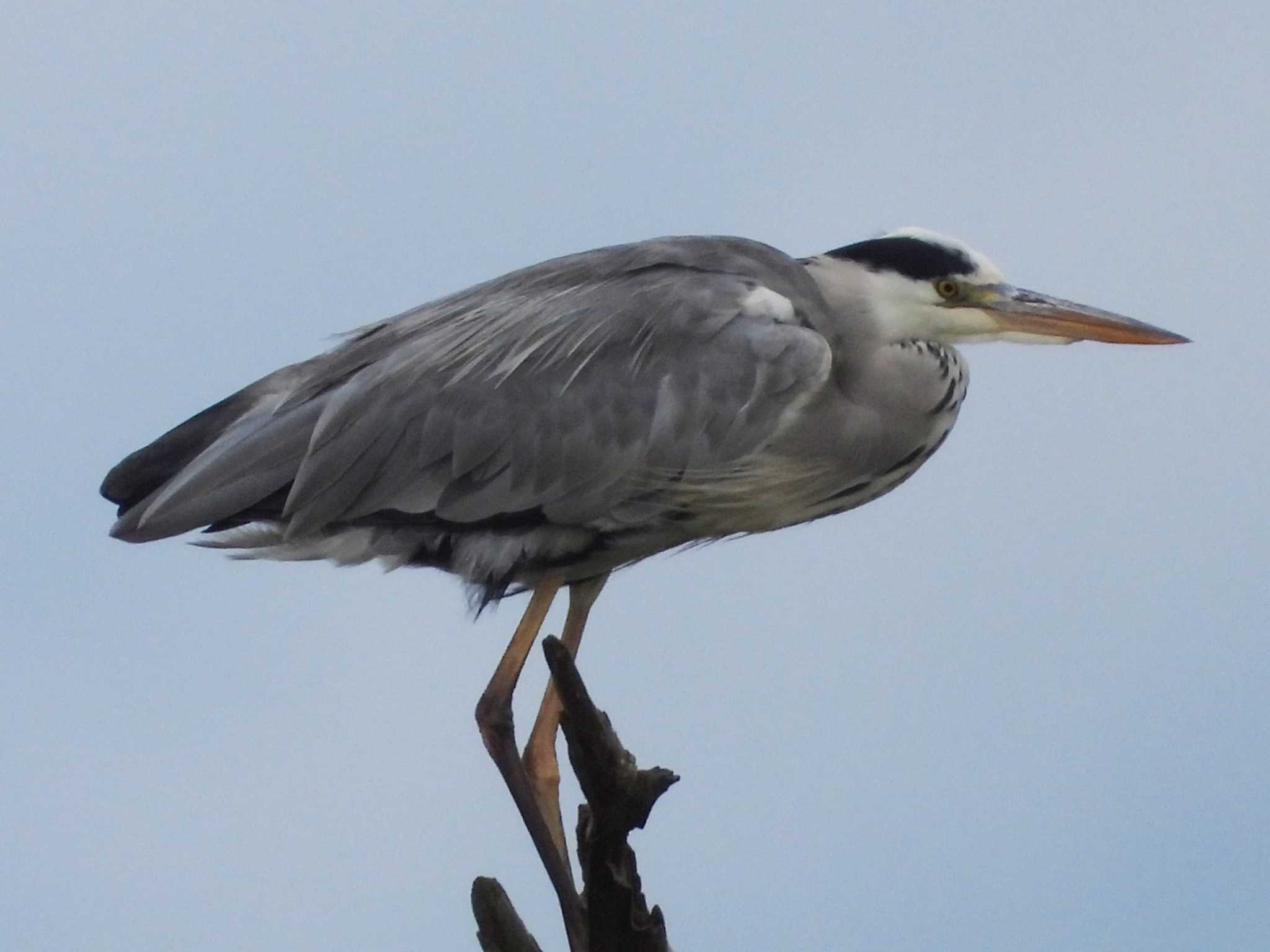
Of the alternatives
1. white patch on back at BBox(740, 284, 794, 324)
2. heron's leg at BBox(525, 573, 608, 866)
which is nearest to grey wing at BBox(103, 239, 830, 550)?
white patch on back at BBox(740, 284, 794, 324)

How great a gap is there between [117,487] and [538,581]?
3.59ft

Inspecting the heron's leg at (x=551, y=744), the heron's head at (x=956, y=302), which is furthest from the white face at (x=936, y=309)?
the heron's leg at (x=551, y=744)

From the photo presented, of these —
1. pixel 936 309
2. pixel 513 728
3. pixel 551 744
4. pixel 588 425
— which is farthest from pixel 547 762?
pixel 936 309

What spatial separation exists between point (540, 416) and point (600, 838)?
1306 millimetres

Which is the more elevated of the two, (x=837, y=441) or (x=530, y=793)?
(x=837, y=441)

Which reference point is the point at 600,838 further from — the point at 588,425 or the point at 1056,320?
the point at 1056,320

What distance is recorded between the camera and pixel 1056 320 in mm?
4930

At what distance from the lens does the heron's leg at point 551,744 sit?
15.9 feet

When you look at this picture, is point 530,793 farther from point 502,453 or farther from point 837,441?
point 837,441

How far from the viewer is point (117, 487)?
4.89m

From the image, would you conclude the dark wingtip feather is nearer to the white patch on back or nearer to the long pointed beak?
the white patch on back

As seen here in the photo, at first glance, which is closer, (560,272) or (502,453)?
(502,453)

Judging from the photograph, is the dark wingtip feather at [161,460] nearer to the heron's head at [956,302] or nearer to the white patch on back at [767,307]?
the white patch on back at [767,307]

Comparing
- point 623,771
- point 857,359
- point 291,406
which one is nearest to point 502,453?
point 291,406
